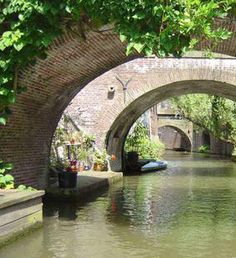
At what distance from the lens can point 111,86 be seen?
62.9 feet

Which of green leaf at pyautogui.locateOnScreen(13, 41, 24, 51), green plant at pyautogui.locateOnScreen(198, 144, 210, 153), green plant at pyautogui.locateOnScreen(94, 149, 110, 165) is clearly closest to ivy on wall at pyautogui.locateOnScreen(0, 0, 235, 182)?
green leaf at pyautogui.locateOnScreen(13, 41, 24, 51)

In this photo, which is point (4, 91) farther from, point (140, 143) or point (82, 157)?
point (140, 143)

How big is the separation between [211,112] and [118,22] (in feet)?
96.0

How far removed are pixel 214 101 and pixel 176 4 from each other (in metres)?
28.1

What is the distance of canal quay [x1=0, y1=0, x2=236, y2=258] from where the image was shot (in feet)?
22.5

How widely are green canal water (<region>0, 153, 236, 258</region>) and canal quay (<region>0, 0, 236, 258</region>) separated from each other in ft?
0.06

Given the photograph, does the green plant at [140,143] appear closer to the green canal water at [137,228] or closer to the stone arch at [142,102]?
the stone arch at [142,102]

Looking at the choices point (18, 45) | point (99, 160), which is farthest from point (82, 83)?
point (99, 160)

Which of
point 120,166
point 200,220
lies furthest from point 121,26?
point 120,166

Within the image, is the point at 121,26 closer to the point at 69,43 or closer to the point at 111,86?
the point at 69,43

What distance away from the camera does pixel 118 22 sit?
686 centimetres

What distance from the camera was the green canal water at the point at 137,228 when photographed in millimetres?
7469

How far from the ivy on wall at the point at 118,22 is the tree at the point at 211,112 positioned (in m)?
26.3

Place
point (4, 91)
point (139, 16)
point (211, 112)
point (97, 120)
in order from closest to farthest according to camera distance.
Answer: point (139, 16) < point (4, 91) < point (97, 120) < point (211, 112)
